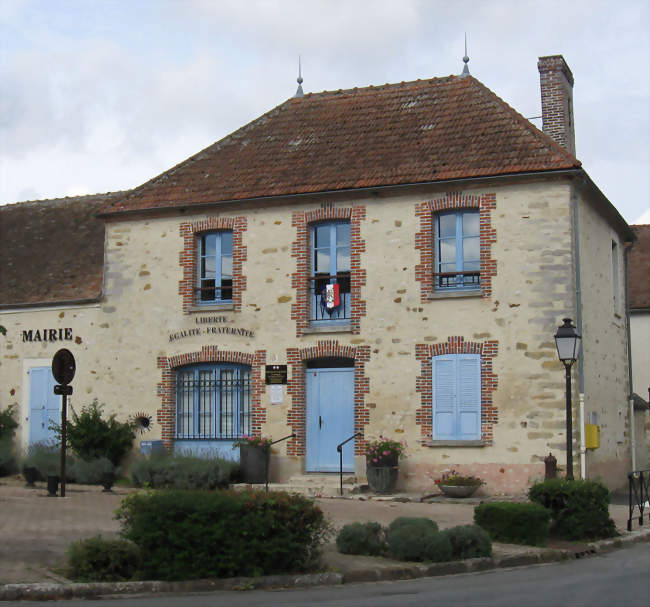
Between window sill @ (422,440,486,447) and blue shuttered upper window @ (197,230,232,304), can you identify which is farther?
blue shuttered upper window @ (197,230,232,304)

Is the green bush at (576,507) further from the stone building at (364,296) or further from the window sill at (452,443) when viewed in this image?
the window sill at (452,443)

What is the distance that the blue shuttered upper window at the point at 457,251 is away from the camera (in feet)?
61.0

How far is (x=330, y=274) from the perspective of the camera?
19.6m

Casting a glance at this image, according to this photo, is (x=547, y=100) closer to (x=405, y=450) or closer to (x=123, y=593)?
(x=405, y=450)

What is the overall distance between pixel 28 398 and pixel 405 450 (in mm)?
8669

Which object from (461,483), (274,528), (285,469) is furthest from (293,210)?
(274,528)

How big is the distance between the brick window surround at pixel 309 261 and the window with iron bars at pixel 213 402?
169 cm

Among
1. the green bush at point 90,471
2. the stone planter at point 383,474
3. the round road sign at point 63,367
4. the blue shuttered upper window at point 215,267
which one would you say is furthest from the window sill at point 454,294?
the green bush at point 90,471

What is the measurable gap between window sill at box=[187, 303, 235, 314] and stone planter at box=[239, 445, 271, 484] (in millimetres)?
2786

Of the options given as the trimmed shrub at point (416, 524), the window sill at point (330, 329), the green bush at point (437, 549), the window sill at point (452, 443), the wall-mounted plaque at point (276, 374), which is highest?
the window sill at point (330, 329)

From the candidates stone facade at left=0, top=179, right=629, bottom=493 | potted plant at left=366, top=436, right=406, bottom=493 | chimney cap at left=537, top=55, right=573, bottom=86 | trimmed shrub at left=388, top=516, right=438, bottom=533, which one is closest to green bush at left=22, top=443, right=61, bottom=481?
stone facade at left=0, top=179, right=629, bottom=493

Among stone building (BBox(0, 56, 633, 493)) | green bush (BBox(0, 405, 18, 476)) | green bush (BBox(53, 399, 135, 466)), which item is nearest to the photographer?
stone building (BBox(0, 56, 633, 493))

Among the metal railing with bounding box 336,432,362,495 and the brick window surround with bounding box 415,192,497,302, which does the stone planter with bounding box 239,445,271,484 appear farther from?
the brick window surround with bounding box 415,192,497,302

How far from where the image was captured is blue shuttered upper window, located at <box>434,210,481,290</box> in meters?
18.6
